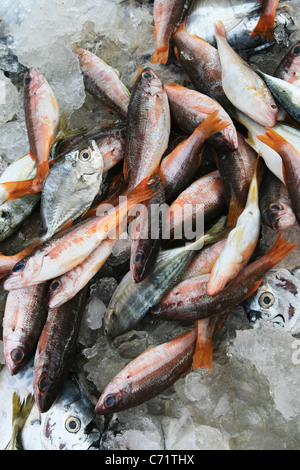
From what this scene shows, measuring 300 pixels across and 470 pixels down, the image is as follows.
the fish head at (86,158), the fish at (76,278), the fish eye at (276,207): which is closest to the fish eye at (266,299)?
the fish eye at (276,207)

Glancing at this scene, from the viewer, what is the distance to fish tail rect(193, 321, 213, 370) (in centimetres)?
205

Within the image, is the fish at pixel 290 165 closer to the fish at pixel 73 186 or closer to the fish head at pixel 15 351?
the fish at pixel 73 186

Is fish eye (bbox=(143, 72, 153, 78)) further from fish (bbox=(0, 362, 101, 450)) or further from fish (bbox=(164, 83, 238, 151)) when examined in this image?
fish (bbox=(0, 362, 101, 450))

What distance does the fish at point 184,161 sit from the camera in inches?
85.7

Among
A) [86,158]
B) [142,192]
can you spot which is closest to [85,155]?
[86,158]

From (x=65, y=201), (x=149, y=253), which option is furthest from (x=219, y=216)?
(x=65, y=201)

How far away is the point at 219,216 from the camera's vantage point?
231 cm

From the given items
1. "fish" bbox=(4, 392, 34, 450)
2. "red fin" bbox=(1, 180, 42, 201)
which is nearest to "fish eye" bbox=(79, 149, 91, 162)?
"red fin" bbox=(1, 180, 42, 201)

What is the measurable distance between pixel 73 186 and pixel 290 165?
113 centimetres

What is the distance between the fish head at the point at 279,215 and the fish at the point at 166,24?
125 cm

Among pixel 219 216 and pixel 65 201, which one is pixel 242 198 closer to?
pixel 219 216

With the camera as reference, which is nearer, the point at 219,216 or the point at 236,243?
the point at 236,243

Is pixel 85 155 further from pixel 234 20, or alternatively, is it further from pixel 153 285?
pixel 234 20

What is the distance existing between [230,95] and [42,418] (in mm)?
2040
